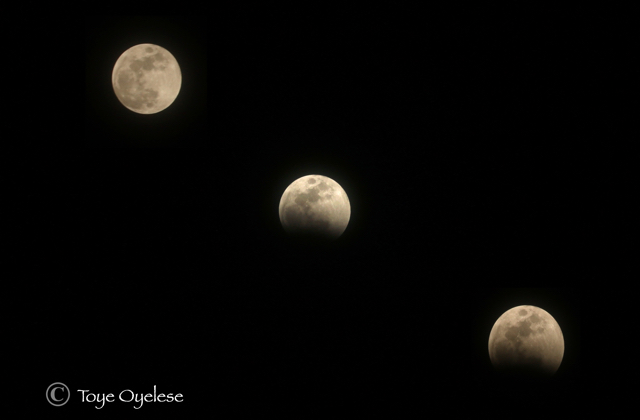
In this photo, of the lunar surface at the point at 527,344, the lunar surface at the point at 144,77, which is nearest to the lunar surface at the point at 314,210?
the lunar surface at the point at 144,77

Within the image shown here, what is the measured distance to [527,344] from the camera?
444 centimetres

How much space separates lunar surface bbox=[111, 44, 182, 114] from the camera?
445 cm

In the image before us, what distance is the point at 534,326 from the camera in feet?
14.9

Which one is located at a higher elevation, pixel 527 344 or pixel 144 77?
pixel 144 77

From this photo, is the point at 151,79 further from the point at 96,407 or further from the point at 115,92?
the point at 96,407

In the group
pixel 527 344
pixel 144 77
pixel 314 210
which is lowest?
pixel 527 344

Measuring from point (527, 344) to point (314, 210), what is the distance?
8.21ft

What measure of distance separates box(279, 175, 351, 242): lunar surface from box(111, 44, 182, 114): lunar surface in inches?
63.8

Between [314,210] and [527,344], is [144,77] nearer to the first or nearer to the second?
[314,210]

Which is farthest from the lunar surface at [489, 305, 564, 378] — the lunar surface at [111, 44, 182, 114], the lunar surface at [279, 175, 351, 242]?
the lunar surface at [111, 44, 182, 114]

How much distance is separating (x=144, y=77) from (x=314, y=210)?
2.15 meters

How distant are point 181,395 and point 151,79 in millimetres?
3240

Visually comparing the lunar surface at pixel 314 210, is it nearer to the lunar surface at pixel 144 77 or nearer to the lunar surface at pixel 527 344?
Answer: the lunar surface at pixel 144 77

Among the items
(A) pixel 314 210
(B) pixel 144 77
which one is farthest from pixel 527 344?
(B) pixel 144 77
